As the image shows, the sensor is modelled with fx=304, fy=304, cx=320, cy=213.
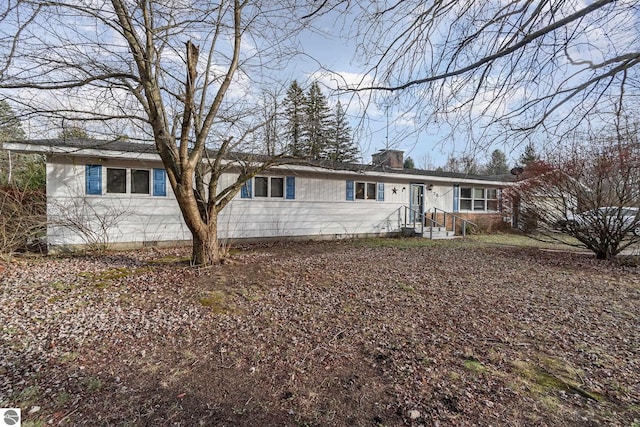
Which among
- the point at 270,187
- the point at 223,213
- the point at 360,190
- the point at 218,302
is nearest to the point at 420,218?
the point at 360,190

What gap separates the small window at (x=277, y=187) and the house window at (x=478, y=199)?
969 centimetres

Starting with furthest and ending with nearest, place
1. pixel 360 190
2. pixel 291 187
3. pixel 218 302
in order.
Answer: pixel 360 190
pixel 291 187
pixel 218 302

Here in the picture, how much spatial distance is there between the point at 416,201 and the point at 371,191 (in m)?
2.64

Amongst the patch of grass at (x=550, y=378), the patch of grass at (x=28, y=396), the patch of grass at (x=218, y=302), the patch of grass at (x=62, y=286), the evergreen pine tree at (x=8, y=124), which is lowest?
the patch of grass at (x=550, y=378)

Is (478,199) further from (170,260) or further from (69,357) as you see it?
(69,357)

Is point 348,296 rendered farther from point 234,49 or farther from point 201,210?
point 234,49

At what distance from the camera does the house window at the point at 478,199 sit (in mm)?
15586

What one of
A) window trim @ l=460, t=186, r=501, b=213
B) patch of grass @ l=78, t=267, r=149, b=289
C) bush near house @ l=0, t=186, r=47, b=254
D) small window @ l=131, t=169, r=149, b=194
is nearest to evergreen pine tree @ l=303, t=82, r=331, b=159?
patch of grass @ l=78, t=267, r=149, b=289

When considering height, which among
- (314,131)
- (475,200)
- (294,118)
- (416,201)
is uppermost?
(294,118)

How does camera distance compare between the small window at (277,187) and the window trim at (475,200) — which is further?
the window trim at (475,200)

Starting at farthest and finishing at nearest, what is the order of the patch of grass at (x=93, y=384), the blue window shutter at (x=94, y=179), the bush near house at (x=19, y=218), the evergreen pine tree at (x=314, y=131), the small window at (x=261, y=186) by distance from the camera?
1. the small window at (x=261, y=186)
2. the blue window shutter at (x=94, y=179)
3. the evergreen pine tree at (x=314, y=131)
4. the bush near house at (x=19, y=218)
5. the patch of grass at (x=93, y=384)

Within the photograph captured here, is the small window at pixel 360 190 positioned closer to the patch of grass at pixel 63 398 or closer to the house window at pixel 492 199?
the house window at pixel 492 199

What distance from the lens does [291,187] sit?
35.8 ft

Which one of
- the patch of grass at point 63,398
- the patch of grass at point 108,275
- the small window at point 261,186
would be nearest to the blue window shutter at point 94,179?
the patch of grass at point 108,275
